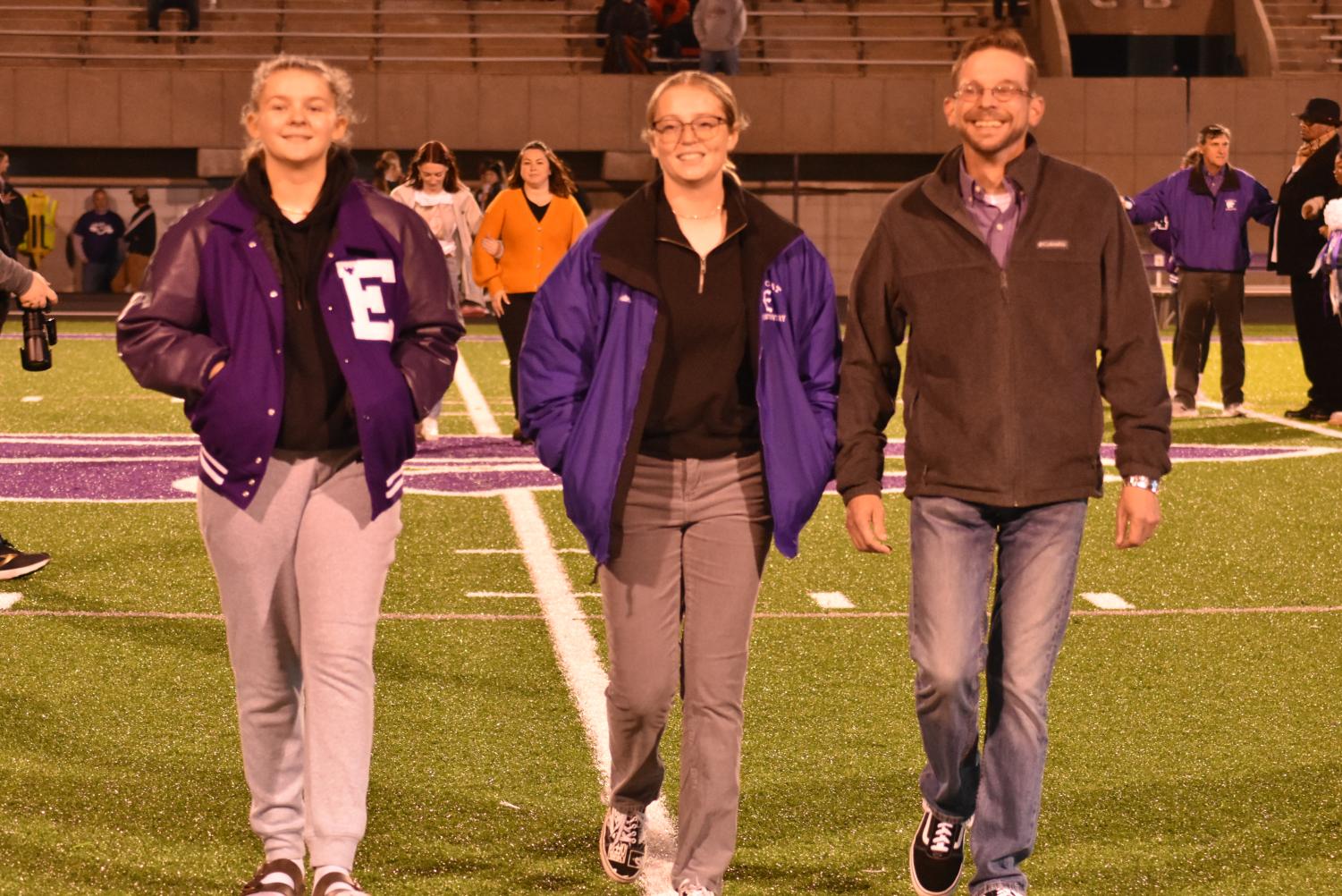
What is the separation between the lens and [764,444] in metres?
4.85

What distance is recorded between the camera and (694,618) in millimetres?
5016

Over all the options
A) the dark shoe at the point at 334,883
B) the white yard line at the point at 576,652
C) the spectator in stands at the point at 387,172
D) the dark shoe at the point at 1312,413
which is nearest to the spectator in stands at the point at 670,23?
the spectator in stands at the point at 387,172

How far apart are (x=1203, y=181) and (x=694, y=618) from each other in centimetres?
1211

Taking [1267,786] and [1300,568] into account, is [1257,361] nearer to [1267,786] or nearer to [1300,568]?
[1300,568]

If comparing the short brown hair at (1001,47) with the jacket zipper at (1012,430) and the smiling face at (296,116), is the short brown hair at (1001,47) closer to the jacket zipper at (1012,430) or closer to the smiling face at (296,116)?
the jacket zipper at (1012,430)

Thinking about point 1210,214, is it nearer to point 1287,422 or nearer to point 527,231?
point 1287,422

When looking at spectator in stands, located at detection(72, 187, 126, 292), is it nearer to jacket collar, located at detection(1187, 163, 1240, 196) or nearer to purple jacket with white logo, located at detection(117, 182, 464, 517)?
jacket collar, located at detection(1187, 163, 1240, 196)

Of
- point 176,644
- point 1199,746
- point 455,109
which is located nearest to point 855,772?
point 1199,746

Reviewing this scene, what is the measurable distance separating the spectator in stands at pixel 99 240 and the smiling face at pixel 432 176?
2057 centimetres

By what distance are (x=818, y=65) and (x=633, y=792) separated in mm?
31561

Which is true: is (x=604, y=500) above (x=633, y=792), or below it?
above

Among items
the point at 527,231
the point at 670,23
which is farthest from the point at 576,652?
the point at 670,23

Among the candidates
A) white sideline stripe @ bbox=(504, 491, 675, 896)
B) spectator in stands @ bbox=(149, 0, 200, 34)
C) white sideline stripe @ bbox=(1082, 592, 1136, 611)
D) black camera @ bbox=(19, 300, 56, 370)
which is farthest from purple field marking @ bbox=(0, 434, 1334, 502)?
spectator in stands @ bbox=(149, 0, 200, 34)

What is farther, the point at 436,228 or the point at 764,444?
the point at 436,228
